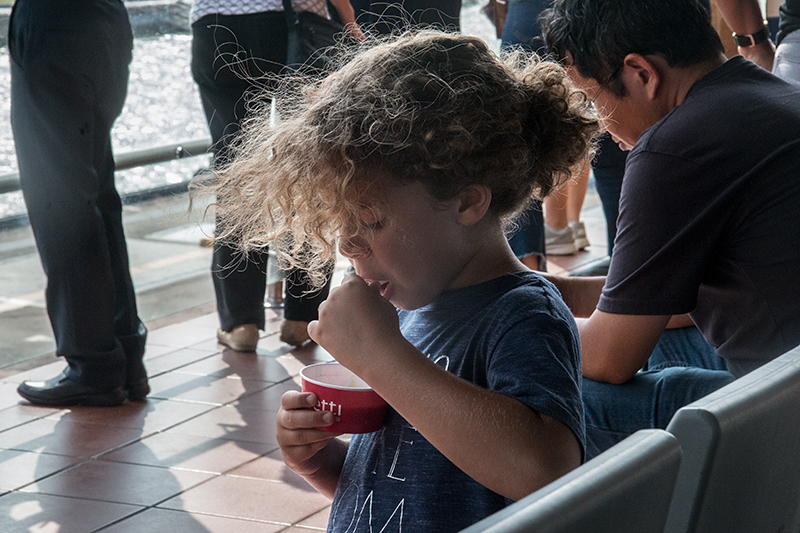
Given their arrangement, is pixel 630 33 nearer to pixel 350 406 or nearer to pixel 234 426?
pixel 350 406

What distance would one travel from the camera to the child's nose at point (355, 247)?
1.16 meters

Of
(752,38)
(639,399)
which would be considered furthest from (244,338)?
(752,38)

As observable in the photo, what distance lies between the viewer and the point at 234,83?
3.36 meters

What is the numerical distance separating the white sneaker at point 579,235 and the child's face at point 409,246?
13.7ft

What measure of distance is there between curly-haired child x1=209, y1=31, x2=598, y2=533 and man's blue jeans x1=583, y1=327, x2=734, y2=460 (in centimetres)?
70

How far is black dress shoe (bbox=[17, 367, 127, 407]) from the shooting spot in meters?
2.97

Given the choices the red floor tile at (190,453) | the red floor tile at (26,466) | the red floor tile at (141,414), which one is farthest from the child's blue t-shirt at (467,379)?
the red floor tile at (141,414)

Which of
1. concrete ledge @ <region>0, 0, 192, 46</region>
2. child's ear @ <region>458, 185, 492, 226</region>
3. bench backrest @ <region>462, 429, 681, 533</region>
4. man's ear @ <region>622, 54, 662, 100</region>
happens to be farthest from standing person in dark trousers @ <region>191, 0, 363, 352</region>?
bench backrest @ <region>462, 429, 681, 533</region>

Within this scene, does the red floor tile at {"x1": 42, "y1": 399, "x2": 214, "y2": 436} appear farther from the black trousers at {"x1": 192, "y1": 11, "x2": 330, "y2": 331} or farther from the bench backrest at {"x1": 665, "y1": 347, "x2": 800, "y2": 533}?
the bench backrest at {"x1": 665, "y1": 347, "x2": 800, "y2": 533}

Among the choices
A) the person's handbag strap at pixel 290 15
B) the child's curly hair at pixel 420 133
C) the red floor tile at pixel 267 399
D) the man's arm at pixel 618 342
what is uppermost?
the child's curly hair at pixel 420 133

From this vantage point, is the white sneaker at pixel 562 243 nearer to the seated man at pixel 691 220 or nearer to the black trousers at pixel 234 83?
the black trousers at pixel 234 83

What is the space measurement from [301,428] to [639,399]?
2.79 feet

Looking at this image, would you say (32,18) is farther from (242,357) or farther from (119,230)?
(242,357)

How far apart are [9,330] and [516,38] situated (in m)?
2.55
